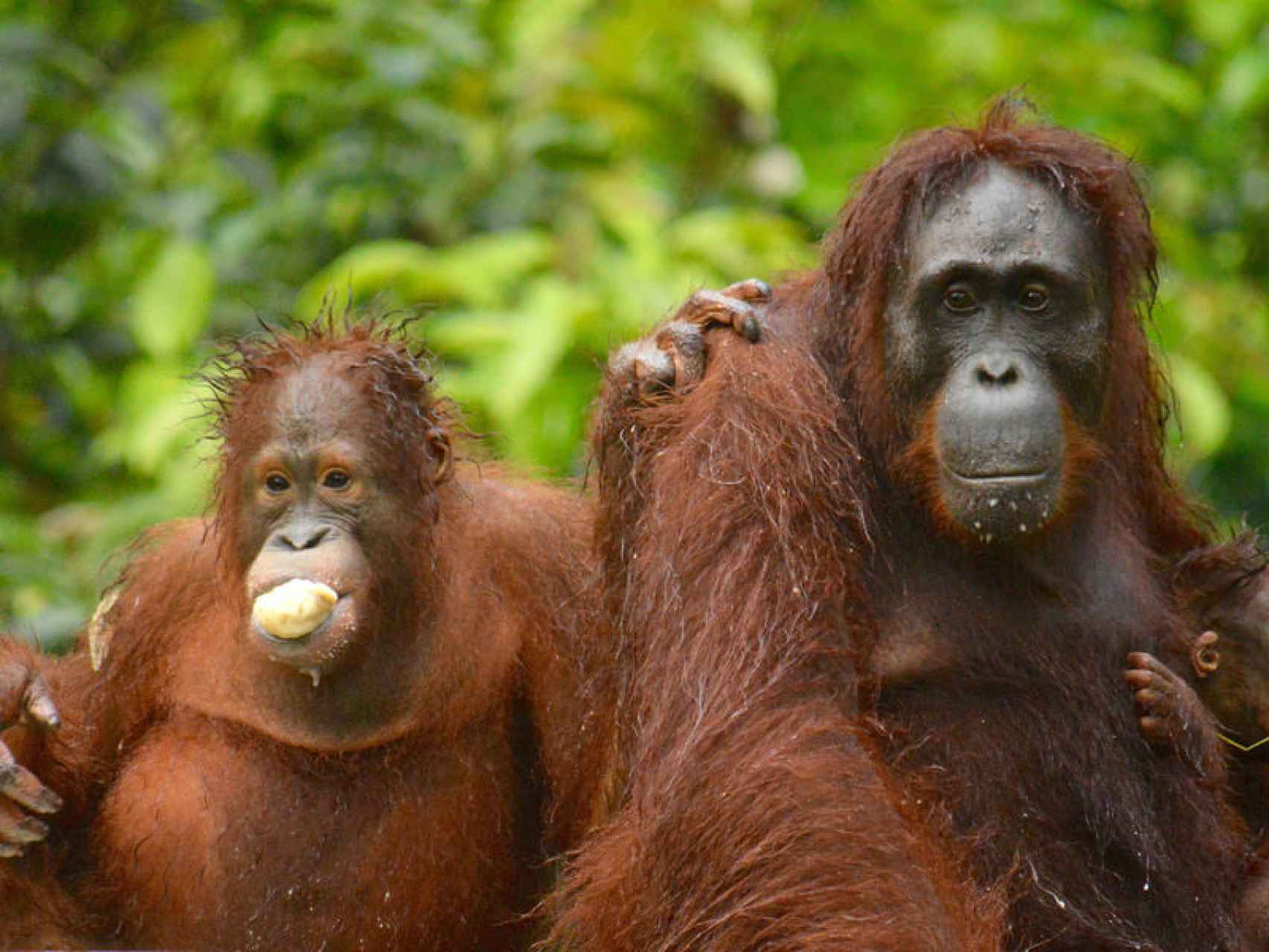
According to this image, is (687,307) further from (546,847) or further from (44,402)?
(44,402)

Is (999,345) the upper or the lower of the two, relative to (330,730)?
upper

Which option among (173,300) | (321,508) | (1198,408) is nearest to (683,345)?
(321,508)

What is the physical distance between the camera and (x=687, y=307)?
3.68 metres

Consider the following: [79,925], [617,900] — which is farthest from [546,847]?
[79,925]

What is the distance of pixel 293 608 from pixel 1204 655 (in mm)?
1664

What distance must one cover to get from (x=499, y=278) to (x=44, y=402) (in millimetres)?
1757

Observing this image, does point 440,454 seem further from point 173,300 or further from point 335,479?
point 173,300

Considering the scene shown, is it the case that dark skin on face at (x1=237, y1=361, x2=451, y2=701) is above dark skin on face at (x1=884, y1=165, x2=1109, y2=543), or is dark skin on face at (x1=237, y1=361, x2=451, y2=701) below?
below

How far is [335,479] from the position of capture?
3744 millimetres

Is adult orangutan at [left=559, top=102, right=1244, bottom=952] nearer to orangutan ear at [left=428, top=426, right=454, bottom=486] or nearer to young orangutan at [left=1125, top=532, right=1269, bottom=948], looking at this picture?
young orangutan at [left=1125, top=532, right=1269, bottom=948]

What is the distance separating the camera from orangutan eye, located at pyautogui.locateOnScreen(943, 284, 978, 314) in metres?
3.31

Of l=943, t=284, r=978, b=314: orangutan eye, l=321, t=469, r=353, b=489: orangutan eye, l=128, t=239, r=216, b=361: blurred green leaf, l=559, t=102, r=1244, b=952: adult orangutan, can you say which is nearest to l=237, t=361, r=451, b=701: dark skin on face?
l=321, t=469, r=353, b=489: orangutan eye

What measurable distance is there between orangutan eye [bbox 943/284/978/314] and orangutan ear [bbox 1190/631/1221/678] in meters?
0.82

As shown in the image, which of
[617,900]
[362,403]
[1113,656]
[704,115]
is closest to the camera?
[617,900]
